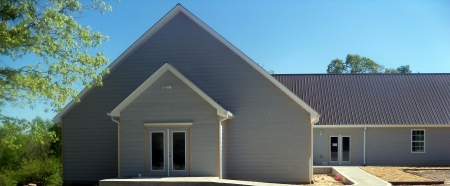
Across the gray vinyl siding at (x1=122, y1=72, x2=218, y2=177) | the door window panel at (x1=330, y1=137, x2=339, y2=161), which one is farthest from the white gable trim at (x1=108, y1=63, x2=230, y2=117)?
the door window panel at (x1=330, y1=137, x2=339, y2=161)

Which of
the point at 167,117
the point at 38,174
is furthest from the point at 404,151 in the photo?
the point at 38,174

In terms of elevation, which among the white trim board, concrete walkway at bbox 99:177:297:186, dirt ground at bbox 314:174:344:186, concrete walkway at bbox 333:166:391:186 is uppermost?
the white trim board

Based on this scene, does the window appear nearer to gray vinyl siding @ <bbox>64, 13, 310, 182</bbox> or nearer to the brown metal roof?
the brown metal roof

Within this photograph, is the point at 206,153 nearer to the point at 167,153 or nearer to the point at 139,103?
the point at 167,153

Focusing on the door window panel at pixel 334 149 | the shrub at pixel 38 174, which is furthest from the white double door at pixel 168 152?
the door window panel at pixel 334 149

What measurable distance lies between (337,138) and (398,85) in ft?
21.9

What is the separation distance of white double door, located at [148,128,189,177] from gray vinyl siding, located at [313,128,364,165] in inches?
417

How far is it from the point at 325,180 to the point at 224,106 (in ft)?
17.5

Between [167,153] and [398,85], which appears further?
[398,85]

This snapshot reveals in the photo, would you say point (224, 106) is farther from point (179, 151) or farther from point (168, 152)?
point (168, 152)

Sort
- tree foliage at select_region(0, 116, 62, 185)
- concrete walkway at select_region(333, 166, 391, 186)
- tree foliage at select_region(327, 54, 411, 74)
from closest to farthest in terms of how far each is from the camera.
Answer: tree foliage at select_region(0, 116, 62, 185)
concrete walkway at select_region(333, 166, 391, 186)
tree foliage at select_region(327, 54, 411, 74)

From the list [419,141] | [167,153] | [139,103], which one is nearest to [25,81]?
[139,103]

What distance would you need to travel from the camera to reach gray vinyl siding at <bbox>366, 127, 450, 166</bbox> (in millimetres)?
24391

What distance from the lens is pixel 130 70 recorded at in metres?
19.1
